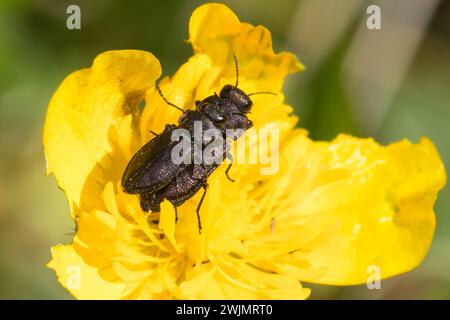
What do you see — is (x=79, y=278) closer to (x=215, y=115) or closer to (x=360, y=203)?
(x=215, y=115)

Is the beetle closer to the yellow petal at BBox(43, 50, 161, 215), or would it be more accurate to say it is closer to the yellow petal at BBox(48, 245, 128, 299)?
the yellow petal at BBox(43, 50, 161, 215)

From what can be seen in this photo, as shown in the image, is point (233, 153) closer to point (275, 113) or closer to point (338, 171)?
point (275, 113)

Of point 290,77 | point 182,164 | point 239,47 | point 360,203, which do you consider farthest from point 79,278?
point 290,77

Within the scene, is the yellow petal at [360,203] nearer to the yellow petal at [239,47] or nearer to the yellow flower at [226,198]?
the yellow flower at [226,198]

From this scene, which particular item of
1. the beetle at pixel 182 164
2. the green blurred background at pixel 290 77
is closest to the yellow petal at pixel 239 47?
the beetle at pixel 182 164

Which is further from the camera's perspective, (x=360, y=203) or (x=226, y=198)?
(x=360, y=203)

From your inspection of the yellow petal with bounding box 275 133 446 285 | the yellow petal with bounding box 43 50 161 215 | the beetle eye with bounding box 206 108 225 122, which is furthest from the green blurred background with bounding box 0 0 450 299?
the beetle eye with bounding box 206 108 225 122
